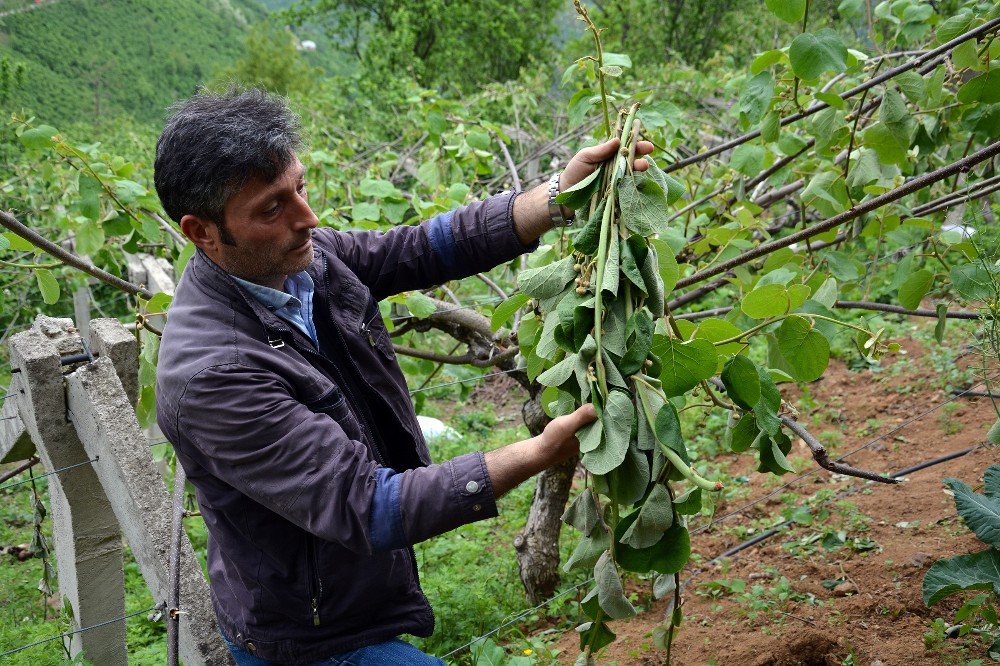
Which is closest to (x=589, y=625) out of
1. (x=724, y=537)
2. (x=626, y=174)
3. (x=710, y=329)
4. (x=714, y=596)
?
(x=710, y=329)

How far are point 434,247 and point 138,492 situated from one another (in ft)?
3.00

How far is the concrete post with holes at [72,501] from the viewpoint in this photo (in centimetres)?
220

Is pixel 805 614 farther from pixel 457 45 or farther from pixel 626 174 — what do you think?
pixel 457 45

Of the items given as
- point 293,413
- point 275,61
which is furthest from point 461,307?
point 275,61

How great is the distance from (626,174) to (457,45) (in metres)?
15.4

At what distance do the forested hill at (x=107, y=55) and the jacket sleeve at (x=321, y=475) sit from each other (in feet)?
40.7

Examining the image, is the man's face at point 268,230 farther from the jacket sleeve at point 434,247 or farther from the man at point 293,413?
the jacket sleeve at point 434,247

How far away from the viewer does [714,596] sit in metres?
2.92

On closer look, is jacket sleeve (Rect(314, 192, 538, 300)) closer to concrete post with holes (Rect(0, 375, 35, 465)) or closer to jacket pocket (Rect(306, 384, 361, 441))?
jacket pocket (Rect(306, 384, 361, 441))

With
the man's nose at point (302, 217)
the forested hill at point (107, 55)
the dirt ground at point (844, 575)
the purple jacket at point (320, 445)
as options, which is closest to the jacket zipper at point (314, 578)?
the purple jacket at point (320, 445)

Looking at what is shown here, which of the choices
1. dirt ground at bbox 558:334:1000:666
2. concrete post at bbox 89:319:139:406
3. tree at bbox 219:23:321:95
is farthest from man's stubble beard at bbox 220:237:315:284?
tree at bbox 219:23:321:95

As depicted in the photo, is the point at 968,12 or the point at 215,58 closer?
the point at 968,12

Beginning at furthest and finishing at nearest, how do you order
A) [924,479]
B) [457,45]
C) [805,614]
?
1. [457,45]
2. [924,479]
3. [805,614]

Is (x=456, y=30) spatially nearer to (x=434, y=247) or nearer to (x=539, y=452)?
(x=434, y=247)
